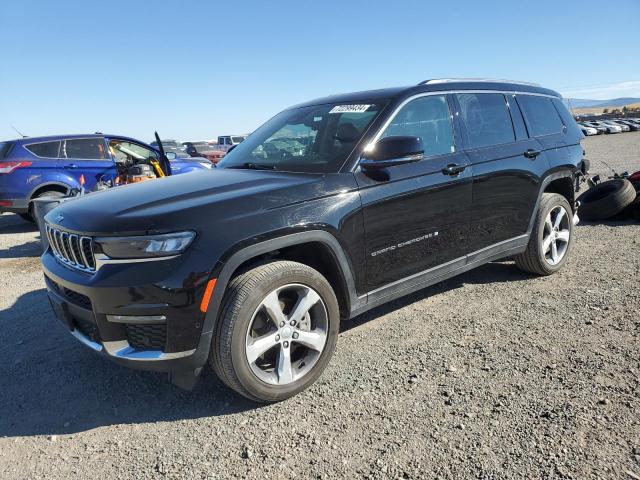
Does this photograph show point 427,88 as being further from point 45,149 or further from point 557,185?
point 45,149

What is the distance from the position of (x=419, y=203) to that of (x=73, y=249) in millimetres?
2272

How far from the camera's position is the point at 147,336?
2518 millimetres

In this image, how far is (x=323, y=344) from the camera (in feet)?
9.77

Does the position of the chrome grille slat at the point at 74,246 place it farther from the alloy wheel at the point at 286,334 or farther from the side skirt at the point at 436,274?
the side skirt at the point at 436,274

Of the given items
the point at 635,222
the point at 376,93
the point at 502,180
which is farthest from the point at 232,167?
the point at 635,222

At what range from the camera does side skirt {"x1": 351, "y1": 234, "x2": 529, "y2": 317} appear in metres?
3.27

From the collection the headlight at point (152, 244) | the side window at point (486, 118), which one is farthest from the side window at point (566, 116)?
the headlight at point (152, 244)

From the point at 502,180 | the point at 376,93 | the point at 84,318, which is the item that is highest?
the point at 376,93

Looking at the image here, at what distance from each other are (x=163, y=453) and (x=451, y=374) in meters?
1.79

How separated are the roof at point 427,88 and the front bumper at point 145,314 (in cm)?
211

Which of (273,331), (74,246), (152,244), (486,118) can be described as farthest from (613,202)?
(74,246)

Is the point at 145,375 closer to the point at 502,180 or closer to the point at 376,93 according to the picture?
the point at 376,93

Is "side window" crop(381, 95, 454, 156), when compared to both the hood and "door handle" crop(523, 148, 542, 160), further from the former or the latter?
"door handle" crop(523, 148, 542, 160)

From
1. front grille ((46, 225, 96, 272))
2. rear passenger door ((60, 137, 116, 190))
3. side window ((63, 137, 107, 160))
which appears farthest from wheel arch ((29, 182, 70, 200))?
front grille ((46, 225, 96, 272))
